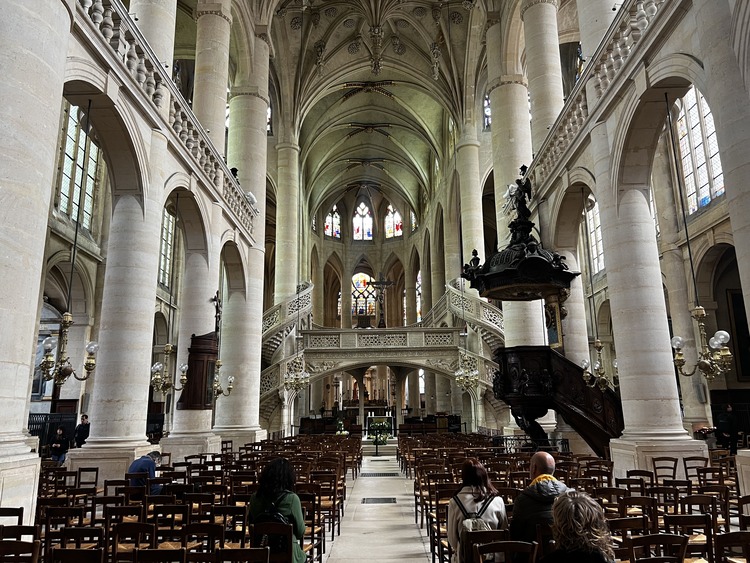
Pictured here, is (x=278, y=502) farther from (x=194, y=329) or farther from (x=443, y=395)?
(x=443, y=395)

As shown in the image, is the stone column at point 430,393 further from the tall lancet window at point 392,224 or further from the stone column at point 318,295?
the tall lancet window at point 392,224

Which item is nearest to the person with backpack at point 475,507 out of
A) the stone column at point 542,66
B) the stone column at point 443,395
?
the stone column at point 542,66

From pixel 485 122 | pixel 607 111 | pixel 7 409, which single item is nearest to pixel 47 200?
pixel 7 409

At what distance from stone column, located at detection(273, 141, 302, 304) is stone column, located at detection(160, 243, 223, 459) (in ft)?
42.9

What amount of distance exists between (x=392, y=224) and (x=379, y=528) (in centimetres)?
4029

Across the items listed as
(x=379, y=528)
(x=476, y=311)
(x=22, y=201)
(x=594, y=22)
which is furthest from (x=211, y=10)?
(x=476, y=311)

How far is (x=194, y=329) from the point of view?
42.1 feet

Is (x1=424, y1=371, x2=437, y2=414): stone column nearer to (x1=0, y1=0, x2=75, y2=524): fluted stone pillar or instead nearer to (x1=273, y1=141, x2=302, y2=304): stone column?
(x1=273, y1=141, x2=302, y2=304): stone column

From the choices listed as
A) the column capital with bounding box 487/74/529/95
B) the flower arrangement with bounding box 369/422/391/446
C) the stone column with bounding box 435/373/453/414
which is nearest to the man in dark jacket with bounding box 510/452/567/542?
the column capital with bounding box 487/74/529/95

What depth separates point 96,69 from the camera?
8.00 m

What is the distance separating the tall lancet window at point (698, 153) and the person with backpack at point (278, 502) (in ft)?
52.8

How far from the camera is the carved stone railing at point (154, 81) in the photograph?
8.26m

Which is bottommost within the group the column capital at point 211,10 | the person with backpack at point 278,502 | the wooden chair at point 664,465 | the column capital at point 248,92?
the wooden chair at point 664,465

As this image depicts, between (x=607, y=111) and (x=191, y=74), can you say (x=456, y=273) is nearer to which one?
(x=191, y=74)
